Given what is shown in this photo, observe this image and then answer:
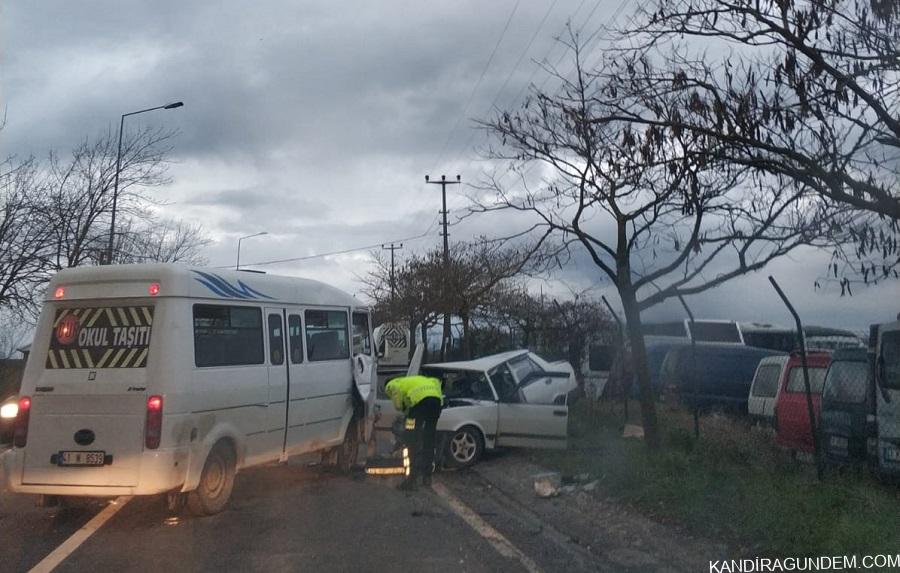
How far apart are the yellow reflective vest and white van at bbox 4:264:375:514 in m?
1.86

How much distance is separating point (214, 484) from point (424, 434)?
2980mm

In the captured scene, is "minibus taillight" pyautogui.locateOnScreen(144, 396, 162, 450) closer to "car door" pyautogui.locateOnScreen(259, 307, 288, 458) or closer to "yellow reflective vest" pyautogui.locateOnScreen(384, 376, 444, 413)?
"car door" pyautogui.locateOnScreen(259, 307, 288, 458)

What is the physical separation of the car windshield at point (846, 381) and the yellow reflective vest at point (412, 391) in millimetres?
4864

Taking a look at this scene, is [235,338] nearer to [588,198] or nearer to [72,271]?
[72,271]

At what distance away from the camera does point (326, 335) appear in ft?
41.8

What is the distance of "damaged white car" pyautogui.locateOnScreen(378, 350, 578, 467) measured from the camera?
1316 cm

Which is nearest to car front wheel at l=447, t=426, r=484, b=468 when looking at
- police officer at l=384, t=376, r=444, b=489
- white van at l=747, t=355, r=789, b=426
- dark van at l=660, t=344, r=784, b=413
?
police officer at l=384, t=376, r=444, b=489

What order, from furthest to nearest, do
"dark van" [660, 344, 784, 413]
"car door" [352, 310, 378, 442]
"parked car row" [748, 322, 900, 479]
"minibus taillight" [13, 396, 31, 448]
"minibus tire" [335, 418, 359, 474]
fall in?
"dark van" [660, 344, 784, 413]
"car door" [352, 310, 378, 442]
"minibus tire" [335, 418, 359, 474]
"parked car row" [748, 322, 900, 479]
"minibus taillight" [13, 396, 31, 448]

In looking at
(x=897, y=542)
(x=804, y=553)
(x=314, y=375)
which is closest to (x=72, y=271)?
(x=314, y=375)

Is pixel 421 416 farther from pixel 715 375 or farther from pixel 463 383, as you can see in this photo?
pixel 715 375

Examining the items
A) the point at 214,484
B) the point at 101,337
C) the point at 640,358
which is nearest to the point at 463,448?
the point at 640,358

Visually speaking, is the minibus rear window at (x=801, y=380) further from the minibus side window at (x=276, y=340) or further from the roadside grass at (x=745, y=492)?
the minibus side window at (x=276, y=340)

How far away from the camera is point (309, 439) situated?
12.1 m

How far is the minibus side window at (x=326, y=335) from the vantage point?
12.3 meters
